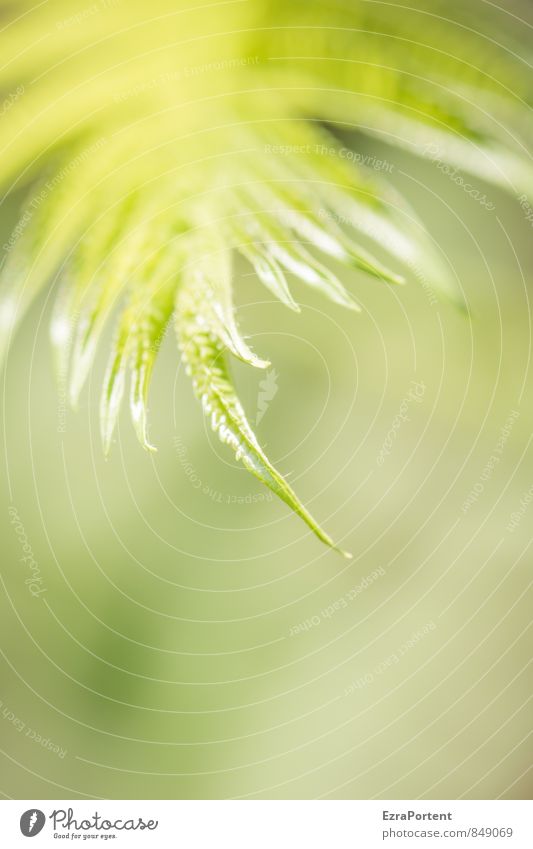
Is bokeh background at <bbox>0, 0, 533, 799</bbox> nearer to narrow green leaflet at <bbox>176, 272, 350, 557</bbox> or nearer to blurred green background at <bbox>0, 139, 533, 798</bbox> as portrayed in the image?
blurred green background at <bbox>0, 139, 533, 798</bbox>

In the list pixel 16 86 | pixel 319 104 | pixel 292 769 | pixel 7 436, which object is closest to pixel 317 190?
pixel 319 104

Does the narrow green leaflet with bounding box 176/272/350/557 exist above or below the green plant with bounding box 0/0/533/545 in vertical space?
below

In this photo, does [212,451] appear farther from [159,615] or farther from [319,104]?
[319,104]

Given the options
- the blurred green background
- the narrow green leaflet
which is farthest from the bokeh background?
the narrow green leaflet

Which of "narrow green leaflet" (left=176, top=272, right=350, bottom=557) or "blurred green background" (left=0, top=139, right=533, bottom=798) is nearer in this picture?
"narrow green leaflet" (left=176, top=272, right=350, bottom=557)

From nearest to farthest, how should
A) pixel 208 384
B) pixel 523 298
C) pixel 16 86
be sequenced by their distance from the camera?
pixel 208 384 → pixel 16 86 → pixel 523 298
